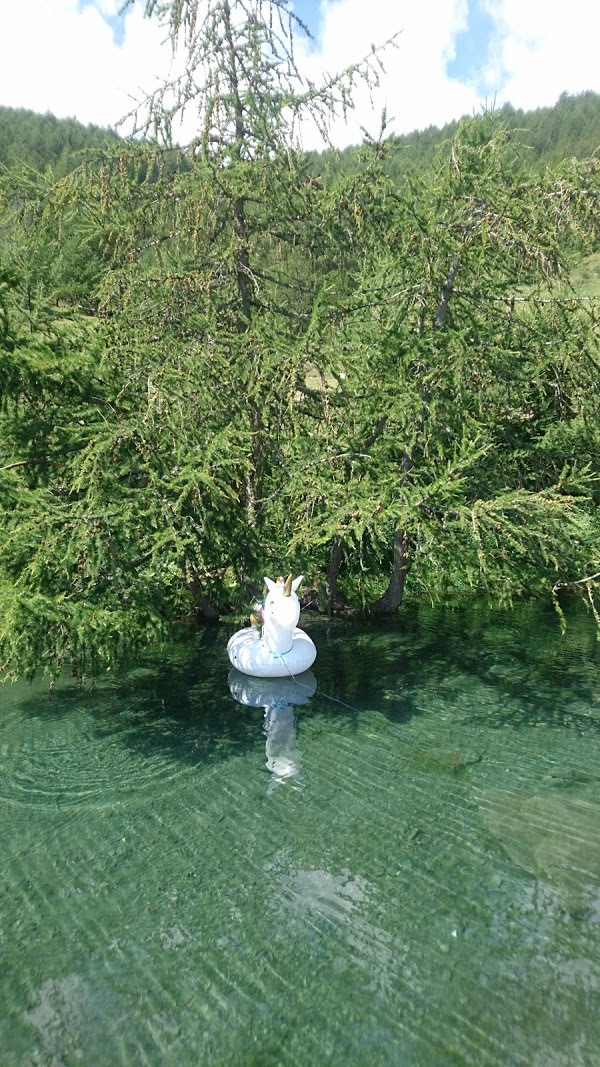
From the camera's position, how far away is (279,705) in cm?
938

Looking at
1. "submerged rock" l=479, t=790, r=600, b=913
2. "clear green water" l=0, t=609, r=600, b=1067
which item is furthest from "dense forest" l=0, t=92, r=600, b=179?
"submerged rock" l=479, t=790, r=600, b=913

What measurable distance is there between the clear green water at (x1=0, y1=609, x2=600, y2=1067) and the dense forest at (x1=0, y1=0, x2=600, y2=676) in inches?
58.0

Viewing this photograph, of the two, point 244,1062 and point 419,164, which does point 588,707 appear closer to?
point 244,1062

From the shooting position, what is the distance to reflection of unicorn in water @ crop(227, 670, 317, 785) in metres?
7.77

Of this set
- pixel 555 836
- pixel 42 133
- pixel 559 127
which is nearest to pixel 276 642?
pixel 555 836

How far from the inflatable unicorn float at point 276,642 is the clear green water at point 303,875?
45cm

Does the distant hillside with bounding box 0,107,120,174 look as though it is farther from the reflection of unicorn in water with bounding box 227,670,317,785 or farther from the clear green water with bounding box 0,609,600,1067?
the clear green water with bounding box 0,609,600,1067

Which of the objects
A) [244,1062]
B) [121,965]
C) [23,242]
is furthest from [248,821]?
[23,242]

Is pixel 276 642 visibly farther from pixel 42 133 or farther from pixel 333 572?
pixel 42 133

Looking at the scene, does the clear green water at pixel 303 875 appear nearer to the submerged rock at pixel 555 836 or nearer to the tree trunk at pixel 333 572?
the submerged rock at pixel 555 836

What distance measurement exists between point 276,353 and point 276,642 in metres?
3.89

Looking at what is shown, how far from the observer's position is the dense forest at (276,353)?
8773 mm

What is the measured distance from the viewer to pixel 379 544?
12289 millimetres

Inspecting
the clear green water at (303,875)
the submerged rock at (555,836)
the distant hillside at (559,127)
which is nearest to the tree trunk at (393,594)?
the clear green water at (303,875)
